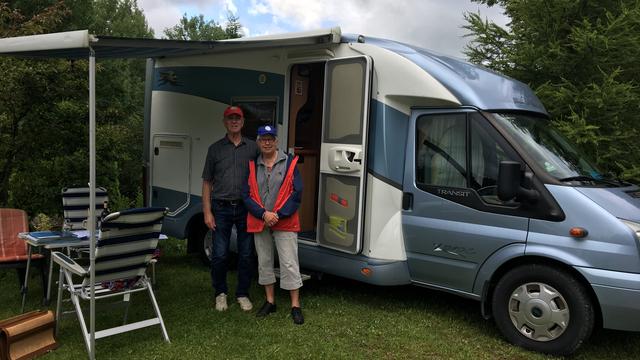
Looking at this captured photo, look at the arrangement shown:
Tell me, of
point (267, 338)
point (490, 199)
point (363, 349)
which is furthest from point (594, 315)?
point (267, 338)

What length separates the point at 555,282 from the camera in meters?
3.91

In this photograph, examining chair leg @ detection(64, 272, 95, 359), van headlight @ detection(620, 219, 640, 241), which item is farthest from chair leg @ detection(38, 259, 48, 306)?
van headlight @ detection(620, 219, 640, 241)

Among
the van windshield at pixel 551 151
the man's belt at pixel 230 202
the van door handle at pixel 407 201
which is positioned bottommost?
the man's belt at pixel 230 202

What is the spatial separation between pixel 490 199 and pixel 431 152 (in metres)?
0.68

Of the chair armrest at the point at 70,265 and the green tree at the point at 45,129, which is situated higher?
the green tree at the point at 45,129

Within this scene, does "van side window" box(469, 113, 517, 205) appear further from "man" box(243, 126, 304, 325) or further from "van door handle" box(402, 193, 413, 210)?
"man" box(243, 126, 304, 325)

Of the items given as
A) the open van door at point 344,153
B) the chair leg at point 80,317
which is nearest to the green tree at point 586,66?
the open van door at point 344,153

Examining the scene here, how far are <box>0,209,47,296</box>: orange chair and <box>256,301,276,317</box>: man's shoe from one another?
2.11 m

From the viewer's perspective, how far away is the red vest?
4590 millimetres

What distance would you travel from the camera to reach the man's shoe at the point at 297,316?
4595 millimetres

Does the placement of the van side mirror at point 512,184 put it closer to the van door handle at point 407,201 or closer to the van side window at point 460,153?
the van side window at point 460,153

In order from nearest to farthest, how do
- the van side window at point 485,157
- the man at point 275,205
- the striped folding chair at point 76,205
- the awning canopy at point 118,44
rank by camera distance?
the awning canopy at point 118,44 < the van side window at point 485,157 < the man at point 275,205 < the striped folding chair at point 76,205

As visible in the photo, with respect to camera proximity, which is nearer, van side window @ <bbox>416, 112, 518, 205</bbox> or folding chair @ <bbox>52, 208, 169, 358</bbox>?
folding chair @ <bbox>52, 208, 169, 358</bbox>

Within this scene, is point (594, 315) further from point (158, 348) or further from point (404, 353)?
point (158, 348)
